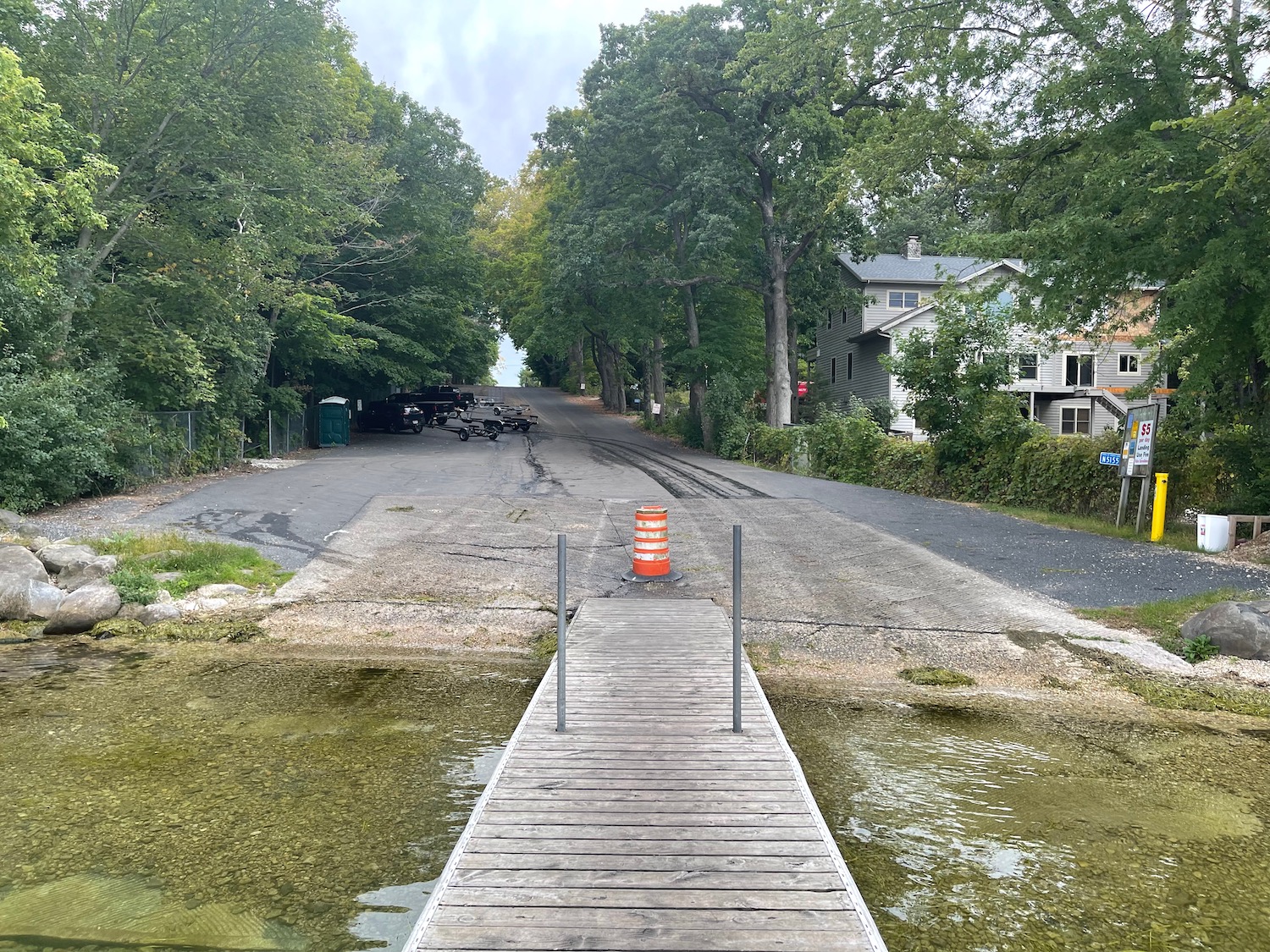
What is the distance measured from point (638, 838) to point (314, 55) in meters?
27.2

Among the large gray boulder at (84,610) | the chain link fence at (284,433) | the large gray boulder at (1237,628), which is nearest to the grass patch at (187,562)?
the large gray boulder at (84,610)

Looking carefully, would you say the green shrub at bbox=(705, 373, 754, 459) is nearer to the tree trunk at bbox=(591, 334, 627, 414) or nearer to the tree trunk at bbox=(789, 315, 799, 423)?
the tree trunk at bbox=(789, 315, 799, 423)

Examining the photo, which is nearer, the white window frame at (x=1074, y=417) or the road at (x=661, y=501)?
the road at (x=661, y=501)

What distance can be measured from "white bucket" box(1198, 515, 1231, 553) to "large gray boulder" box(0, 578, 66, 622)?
16.5 m

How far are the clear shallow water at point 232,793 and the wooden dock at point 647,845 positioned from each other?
27.5 inches

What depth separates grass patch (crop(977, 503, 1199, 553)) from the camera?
15.1 metres

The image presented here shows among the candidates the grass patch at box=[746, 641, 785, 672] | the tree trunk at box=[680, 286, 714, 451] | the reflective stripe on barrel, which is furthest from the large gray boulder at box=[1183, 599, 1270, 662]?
the tree trunk at box=[680, 286, 714, 451]

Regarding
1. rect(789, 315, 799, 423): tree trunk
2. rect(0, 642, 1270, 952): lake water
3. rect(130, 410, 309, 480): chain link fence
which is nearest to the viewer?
rect(0, 642, 1270, 952): lake water

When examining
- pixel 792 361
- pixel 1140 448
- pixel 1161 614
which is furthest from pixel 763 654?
pixel 792 361

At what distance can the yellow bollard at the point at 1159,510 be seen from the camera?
50.2ft

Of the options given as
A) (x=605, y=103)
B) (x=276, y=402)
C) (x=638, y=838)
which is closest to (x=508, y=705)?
(x=638, y=838)

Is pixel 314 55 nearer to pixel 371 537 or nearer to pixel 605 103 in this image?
pixel 605 103

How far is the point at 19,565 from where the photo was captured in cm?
1238

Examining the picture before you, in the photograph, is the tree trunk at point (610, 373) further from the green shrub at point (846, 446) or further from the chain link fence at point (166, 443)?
the chain link fence at point (166, 443)
